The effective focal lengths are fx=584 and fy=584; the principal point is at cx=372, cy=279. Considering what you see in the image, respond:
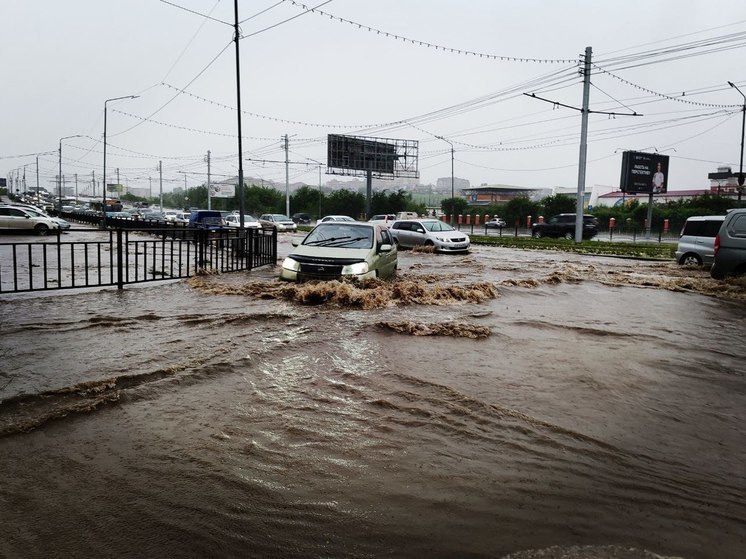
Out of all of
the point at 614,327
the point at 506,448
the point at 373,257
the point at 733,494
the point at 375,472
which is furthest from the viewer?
the point at 373,257

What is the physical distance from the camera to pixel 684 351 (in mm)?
7777

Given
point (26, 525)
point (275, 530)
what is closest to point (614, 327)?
point (275, 530)

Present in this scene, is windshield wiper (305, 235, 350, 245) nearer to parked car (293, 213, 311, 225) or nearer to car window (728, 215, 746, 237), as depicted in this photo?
car window (728, 215, 746, 237)

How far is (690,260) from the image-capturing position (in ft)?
63.0

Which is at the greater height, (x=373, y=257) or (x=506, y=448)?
(x=373, y=257)

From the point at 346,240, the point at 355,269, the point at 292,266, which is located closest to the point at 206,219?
the point at 346,240

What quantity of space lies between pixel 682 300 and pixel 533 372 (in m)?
7.75

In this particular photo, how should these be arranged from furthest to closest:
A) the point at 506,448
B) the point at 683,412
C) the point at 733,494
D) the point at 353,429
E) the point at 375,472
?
the point at 683,412, the point at 353,429, the point at 506,448, the point at 375,472, the point at 733,494

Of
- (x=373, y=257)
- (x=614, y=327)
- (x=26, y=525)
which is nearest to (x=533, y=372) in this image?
(x=614, y=327)

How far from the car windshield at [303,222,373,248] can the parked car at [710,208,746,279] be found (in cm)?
759

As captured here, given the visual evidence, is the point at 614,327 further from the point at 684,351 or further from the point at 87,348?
the point at 87,348

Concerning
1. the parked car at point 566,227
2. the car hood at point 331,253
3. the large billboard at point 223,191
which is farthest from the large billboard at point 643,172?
the large billboard at point 223,191

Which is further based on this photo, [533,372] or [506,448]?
[533,372]

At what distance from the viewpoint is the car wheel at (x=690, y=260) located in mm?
18719
